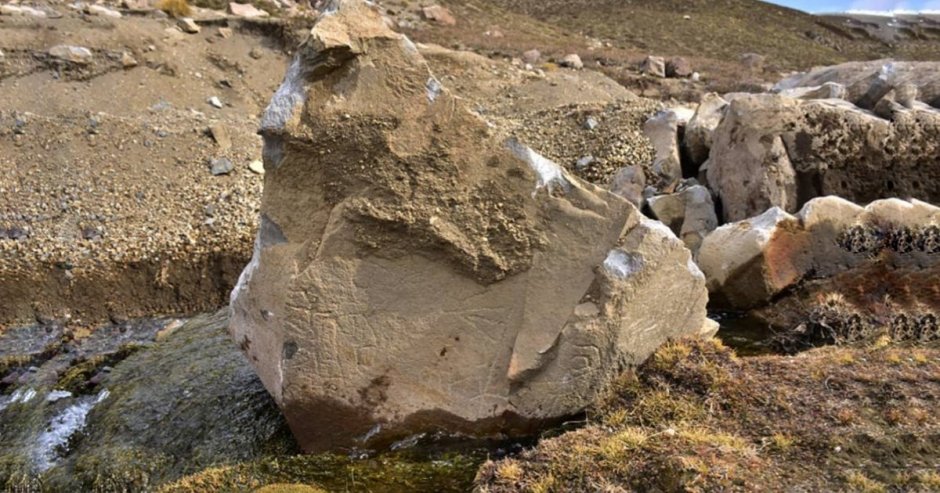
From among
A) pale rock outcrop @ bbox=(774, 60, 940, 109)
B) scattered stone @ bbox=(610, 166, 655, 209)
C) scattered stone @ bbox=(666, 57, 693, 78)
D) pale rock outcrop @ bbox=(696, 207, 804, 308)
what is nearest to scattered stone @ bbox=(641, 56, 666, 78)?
scattered stone @ bbox=(666, 57, 693, 78)

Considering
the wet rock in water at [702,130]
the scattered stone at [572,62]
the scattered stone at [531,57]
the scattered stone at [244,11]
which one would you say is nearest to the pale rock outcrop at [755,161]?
the wet rock in water at [702,130]

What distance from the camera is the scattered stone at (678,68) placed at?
36812 millimetres

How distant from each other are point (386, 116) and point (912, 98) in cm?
1214

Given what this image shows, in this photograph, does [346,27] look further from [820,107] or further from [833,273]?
[820,107]

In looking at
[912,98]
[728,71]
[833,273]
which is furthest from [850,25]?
[833,273]

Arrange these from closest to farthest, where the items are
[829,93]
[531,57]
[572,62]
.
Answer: [829,93]
[572,62]
[531,57]

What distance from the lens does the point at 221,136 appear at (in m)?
20.4

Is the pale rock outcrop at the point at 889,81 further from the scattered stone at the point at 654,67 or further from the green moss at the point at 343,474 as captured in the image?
the scattered stone at the point at 654,67

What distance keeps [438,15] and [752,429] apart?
42.2 meters

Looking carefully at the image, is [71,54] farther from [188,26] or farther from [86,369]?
[86,369]

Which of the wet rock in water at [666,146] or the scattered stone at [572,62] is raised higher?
the wet rock in water at [666,146]

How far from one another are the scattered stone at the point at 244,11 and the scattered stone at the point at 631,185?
2158 centimetres

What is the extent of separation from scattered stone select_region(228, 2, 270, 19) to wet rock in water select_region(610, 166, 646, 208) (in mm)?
21583

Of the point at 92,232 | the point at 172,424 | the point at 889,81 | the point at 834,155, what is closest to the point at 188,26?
the point at 92,232
